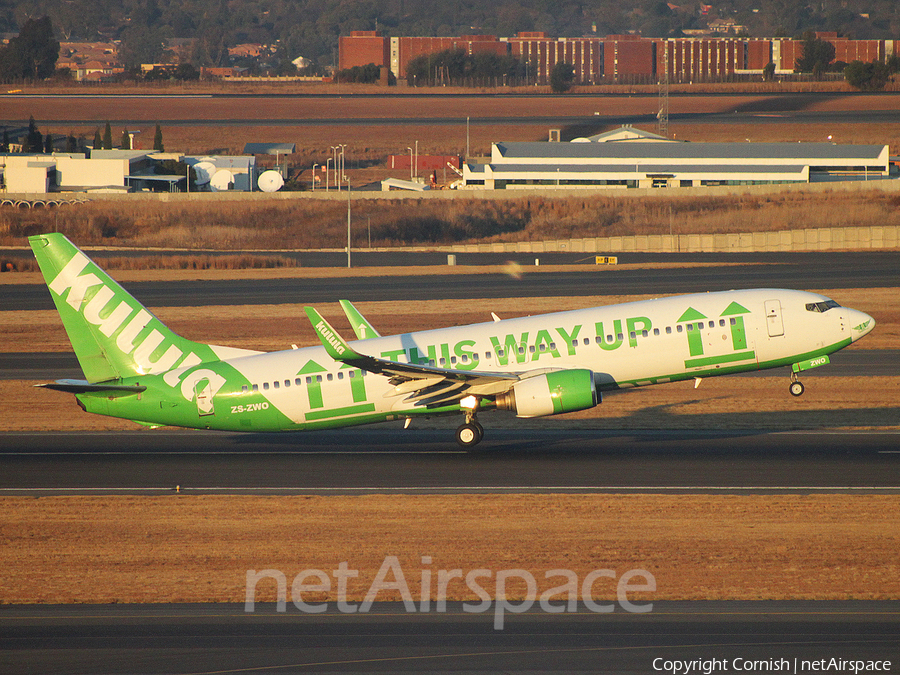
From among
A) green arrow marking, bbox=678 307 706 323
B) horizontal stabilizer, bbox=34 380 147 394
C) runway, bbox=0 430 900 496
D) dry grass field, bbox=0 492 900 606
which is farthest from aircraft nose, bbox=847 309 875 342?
horizontal stabilizer, bbox=34 380 147 394

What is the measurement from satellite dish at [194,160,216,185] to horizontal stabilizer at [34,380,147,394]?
127047mm

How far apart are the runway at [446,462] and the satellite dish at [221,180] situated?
11802 centimetres

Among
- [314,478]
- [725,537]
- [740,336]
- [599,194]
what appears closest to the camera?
[725,537]

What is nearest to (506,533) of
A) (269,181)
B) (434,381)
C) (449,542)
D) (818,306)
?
(449,542)

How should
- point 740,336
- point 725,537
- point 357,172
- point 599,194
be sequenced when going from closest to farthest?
point 725,537 → point 740,336 → point 599,194 → point 357,172

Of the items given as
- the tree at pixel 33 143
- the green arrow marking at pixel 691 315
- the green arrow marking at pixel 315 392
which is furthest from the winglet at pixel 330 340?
the tree at pixel 33 143

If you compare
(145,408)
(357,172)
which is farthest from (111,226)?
(145,408)

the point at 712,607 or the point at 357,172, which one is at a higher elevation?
the point at 357,172

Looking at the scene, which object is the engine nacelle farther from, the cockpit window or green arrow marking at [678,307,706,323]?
the cockpit window

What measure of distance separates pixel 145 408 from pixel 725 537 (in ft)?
64.4

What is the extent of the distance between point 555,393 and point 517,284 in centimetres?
4859

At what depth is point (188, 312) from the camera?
68312 millimetres

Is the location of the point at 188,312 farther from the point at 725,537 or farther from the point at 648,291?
the point at 725,537

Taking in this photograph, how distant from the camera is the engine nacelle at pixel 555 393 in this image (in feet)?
105
